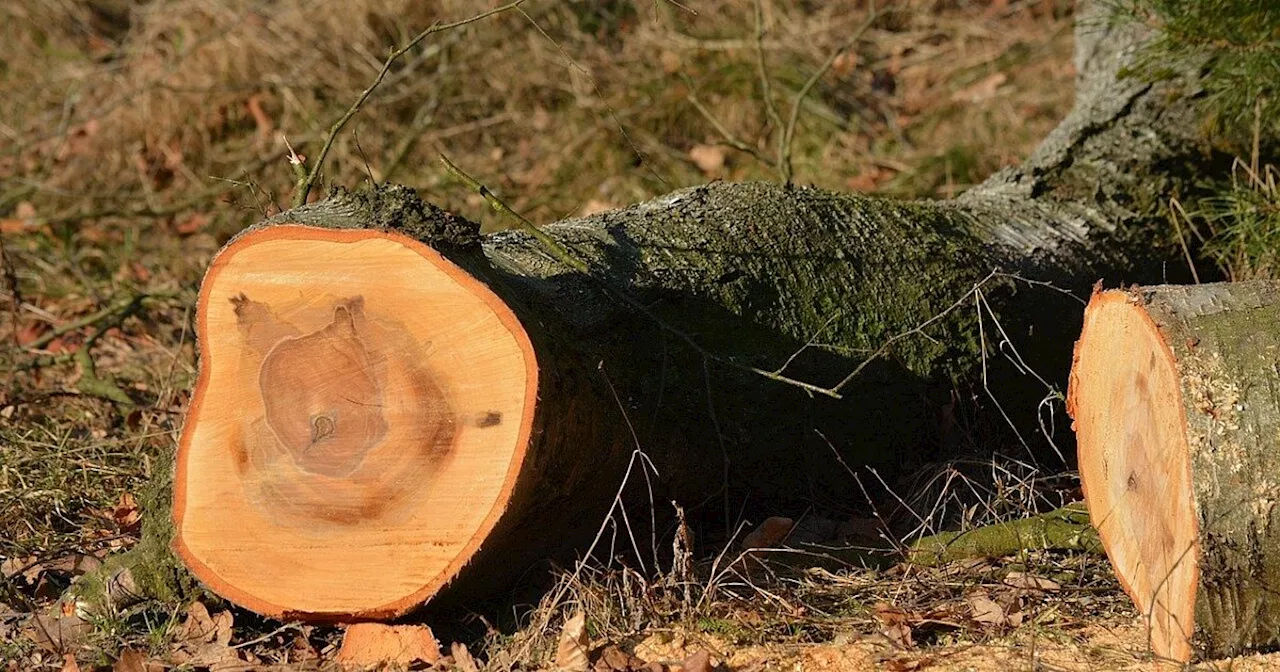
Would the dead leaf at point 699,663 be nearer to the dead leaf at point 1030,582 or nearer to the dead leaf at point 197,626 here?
the dead leaf at point 1030,582

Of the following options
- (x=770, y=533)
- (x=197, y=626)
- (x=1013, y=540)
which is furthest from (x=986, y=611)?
(x=197, y=626)

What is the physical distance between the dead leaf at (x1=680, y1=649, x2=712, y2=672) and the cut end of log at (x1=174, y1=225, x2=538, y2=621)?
1.42 ft

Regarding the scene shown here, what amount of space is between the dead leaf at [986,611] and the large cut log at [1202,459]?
0.25m

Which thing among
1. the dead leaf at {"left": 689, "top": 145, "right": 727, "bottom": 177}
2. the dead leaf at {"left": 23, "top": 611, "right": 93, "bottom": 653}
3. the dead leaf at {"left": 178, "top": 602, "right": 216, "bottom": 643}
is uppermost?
the dead leaf at {"left": 689, "top": 145, "right": 727, "bottom": 177}

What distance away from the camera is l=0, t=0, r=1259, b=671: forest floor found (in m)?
4.12

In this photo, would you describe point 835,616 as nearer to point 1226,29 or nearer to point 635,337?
point 635,337

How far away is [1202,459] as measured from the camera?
2.17 meters

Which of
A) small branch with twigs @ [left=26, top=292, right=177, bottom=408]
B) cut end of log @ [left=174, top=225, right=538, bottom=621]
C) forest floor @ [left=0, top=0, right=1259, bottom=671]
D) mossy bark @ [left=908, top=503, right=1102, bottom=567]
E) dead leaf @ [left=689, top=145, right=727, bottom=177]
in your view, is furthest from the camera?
dead leaf @ [left=689, top=145, right=727, bottom=177]

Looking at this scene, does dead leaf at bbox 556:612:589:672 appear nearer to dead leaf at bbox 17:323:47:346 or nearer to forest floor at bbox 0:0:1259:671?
forest floor at bbox 0:0:1259:671

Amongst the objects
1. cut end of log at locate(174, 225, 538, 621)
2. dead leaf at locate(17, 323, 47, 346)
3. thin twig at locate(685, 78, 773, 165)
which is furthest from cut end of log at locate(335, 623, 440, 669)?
Result: dead leaf at locate(17, 323, 47, 346)

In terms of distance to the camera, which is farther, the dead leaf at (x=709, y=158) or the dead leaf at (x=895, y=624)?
the dead leaf at (x=709, y=158)

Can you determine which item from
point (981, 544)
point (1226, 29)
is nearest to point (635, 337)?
point (981, 544)

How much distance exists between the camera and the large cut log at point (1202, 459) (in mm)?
2162

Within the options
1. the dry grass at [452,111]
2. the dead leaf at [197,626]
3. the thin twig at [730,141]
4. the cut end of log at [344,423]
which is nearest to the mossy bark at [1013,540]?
the cut end of log at [344,423]
